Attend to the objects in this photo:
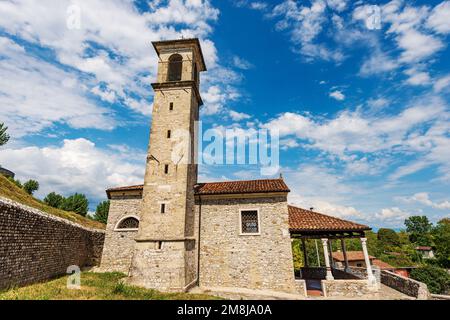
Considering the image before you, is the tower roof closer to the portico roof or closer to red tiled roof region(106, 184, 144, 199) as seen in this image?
red tiled roof region(106, 184, 144, 199)

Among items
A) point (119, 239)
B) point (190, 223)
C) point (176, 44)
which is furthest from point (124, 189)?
point (176, 44)

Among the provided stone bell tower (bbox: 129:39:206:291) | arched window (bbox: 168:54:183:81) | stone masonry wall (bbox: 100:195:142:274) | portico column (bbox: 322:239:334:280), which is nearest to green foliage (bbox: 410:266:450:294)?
portico column (bbox: 322:239:334:280)

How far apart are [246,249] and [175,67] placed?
46.7 feet

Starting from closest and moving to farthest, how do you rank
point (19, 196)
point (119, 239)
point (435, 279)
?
1. point (119, 239)
2. point (19, 196)
3. point (435, 279)

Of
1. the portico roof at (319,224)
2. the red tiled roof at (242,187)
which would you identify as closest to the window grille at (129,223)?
the red tiled roof at (242,187)

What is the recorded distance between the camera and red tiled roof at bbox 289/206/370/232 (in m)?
14.1

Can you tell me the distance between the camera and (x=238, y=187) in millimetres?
16750

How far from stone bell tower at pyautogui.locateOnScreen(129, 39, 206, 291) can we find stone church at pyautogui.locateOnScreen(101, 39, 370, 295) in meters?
0.05

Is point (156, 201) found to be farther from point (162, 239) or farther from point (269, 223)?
point (269, 223)

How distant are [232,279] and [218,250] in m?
1.91

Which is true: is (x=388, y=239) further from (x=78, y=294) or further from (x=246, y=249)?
(x=78, y=294)

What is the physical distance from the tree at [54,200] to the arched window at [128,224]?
109 feet

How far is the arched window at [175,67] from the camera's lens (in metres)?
17.4
